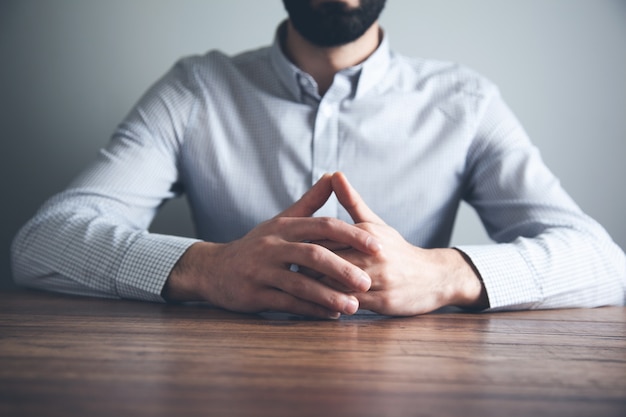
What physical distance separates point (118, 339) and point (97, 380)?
0.17 m

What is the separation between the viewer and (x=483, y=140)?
4.52ft

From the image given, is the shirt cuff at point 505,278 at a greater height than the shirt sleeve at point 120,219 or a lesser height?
lesser

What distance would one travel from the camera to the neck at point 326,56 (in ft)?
4.68

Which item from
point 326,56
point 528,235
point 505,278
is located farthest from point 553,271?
point 326,56

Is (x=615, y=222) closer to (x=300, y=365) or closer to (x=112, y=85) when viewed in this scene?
(x=300, y=365)

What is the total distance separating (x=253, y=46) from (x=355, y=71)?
1.44 ft

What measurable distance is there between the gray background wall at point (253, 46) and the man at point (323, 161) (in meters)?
0.21

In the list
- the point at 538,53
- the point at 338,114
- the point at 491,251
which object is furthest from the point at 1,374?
the point at 538,53

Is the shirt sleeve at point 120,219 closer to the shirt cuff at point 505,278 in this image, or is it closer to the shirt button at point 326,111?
the shirt button at point 326,111

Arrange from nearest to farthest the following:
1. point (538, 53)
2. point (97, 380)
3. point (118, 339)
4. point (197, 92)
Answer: point (97, 380)
point (118, 339)
point (197, 92)
point (538, 53)

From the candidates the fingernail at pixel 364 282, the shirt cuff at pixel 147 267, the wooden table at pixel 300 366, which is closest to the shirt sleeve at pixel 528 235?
the wooden table at pixel 300 366

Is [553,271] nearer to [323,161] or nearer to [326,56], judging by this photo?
[323,161]

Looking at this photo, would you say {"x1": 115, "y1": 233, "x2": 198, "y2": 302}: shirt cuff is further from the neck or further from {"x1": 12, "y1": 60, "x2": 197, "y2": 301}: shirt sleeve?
the neck

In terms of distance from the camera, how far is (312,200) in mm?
957
